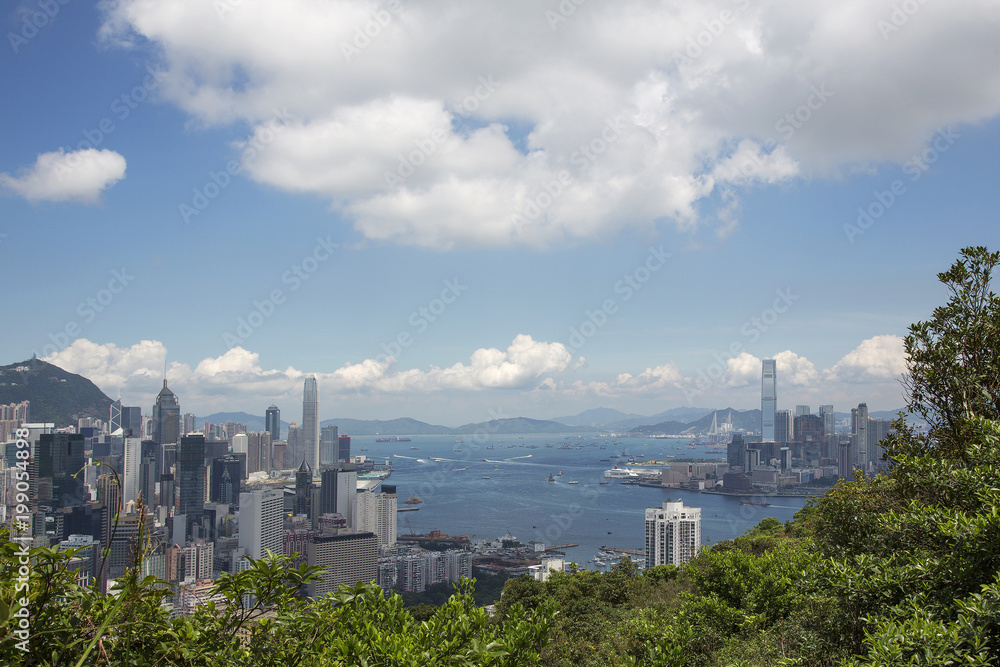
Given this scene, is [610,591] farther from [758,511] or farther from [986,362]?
[758,511]

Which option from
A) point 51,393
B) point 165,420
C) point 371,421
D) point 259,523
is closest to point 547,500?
point 259,523

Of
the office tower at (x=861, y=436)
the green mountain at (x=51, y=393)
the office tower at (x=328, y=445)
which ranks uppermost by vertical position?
the green mountain at (x=51, y=393)

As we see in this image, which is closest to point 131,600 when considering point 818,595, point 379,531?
point 818,595

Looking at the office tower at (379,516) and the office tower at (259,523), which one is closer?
the office tower at (259,523)

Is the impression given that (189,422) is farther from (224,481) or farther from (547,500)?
(547,500)

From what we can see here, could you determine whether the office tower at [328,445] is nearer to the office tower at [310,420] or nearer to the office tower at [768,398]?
the office tower at [310,420]

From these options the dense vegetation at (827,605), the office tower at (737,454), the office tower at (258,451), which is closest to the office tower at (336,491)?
the office tower at (258,451)
